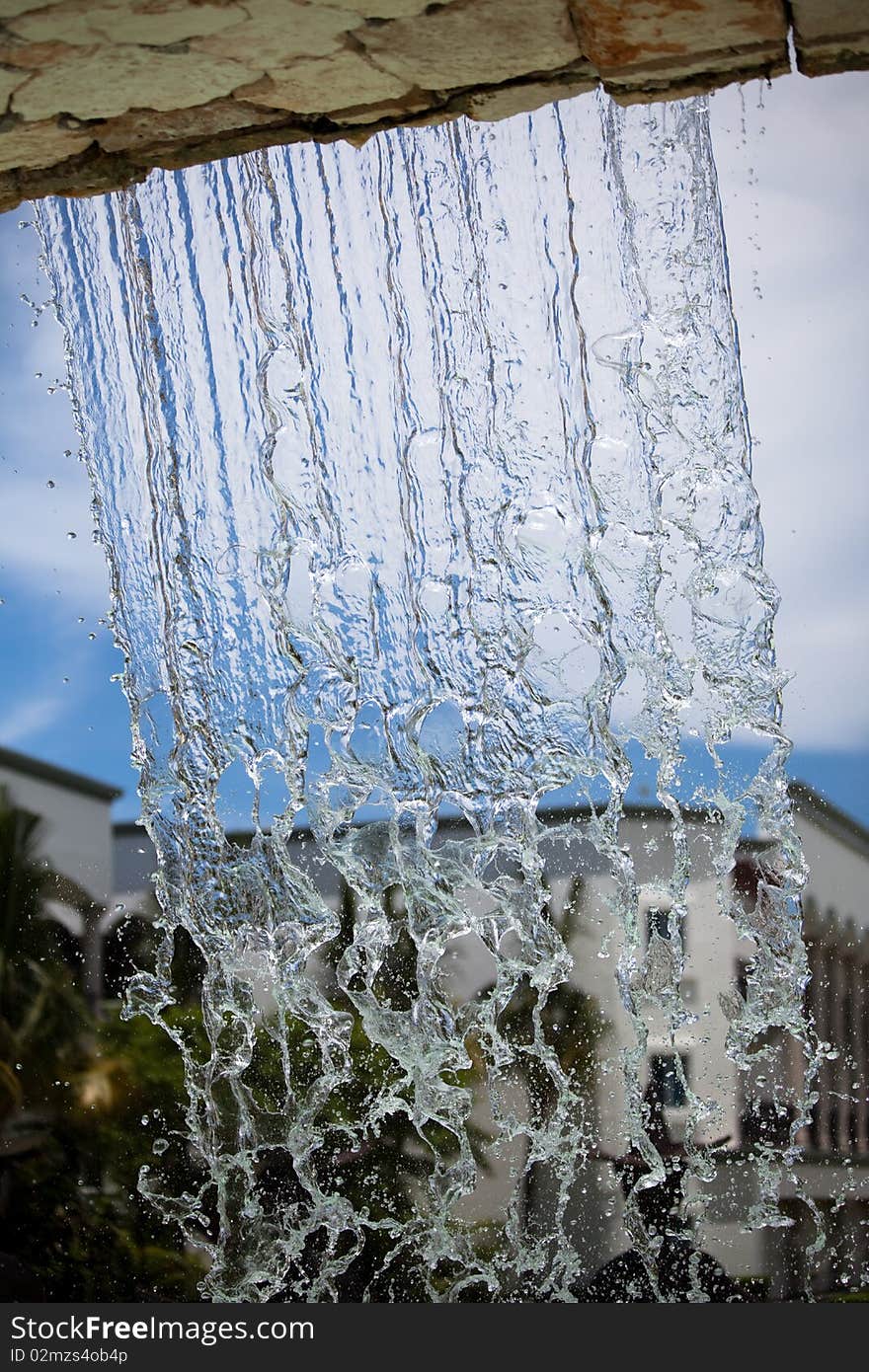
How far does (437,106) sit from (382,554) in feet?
4.30

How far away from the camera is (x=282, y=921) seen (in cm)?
342

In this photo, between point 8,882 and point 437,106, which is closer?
point 437,106

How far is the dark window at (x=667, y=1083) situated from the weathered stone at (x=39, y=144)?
3.49m

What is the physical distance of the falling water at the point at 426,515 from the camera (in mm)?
2428

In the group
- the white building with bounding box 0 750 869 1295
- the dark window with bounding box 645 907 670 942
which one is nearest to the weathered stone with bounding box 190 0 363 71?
the white building with bounding box 0 750 869 1295

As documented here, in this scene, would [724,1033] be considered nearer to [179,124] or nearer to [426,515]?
[426,515]

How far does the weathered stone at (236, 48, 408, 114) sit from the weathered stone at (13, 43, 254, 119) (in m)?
0.04

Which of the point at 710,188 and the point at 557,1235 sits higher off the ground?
the point at 710,188

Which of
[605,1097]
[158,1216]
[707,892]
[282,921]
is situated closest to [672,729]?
[282,921]

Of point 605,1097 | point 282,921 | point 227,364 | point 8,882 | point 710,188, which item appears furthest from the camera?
point 8,882

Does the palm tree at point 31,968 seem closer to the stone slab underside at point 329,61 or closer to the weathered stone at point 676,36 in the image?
the stone slab underside at point 329,61

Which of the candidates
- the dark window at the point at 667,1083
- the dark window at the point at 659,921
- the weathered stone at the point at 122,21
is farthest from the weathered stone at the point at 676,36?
the dark window at the point at 667,1083

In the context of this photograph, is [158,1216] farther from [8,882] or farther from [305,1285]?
[8,882]

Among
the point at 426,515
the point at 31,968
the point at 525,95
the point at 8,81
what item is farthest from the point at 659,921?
the point at 8,81
